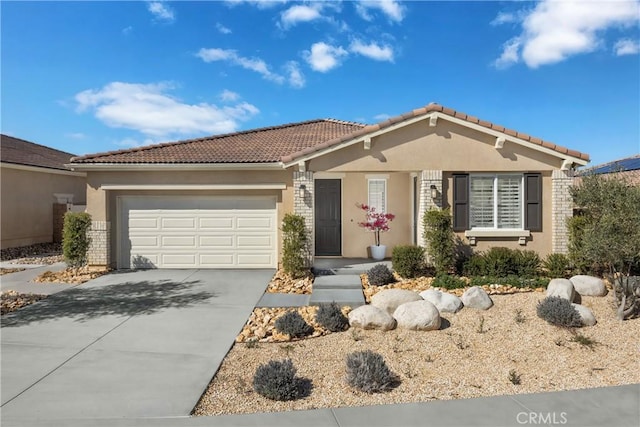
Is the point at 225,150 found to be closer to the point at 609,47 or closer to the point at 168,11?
the point at 168,11

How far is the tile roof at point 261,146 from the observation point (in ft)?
34.8

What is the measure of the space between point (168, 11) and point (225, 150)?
4457 mm

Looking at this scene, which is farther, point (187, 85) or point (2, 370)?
point (187, 85)

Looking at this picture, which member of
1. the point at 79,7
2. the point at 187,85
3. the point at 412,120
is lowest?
the point at 412,120

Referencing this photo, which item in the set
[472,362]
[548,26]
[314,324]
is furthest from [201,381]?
[548,26]

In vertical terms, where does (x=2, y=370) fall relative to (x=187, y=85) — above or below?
below

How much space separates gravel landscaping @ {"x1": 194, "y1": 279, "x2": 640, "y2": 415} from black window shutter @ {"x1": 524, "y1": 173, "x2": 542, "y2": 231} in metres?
3.59

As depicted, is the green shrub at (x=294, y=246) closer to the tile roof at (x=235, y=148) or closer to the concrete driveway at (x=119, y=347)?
the concrete driveway at (x=119, y=347)

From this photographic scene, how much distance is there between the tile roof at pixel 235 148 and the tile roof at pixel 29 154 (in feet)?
22.8

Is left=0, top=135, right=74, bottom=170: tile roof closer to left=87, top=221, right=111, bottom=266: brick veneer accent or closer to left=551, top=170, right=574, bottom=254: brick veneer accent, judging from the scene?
left=87, top=221, right=111, bottom=266: brick veneer accent

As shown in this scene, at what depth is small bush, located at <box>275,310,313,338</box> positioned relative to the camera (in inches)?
250

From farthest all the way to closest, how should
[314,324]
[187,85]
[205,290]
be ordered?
1. [187,85]
2. [205,290]
3. [314,324]

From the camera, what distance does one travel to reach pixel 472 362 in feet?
17.8

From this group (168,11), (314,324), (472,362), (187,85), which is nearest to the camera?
(472,362)
